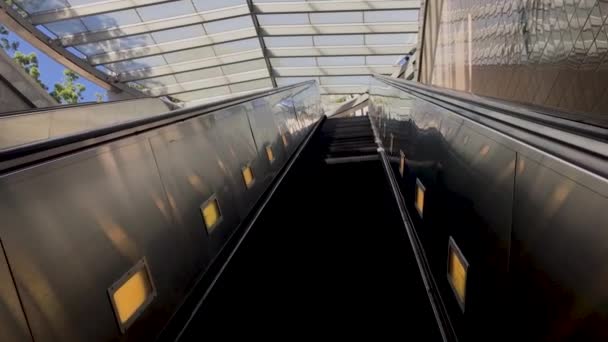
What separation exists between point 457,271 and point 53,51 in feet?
73.6

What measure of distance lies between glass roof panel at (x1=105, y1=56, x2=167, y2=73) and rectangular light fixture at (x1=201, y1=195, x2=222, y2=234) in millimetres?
20870

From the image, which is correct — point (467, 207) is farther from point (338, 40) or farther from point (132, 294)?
point (338, 40)

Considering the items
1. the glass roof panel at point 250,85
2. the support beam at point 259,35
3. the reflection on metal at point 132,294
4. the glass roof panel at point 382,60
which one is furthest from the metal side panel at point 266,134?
the glass roof panel at point 250,85

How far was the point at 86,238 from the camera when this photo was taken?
5.91 ft

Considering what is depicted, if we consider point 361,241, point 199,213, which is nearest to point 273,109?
point 361,241

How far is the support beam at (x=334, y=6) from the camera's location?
18.8 m

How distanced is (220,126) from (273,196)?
984 mm

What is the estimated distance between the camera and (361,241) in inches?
145

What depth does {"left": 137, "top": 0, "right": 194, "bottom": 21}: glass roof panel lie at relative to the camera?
1830 cm

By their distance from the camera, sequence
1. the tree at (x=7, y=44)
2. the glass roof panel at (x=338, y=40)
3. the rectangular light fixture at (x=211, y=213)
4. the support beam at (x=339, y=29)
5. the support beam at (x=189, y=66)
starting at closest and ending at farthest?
the rectangular light fixture at (x=211, y=213) < the support beam at (x=339, y=29) < the tree at (x=7, y=44) < the glass roof panel at (x=338, y=40) < the support beam at (x=189, y=66)

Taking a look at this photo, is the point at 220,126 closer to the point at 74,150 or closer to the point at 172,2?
the point at 74,150

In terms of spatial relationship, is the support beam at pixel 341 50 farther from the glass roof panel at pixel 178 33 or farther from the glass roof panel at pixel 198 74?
the glass roof panel at pixel 178 33

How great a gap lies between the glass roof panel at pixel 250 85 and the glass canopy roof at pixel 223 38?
0.25 meters

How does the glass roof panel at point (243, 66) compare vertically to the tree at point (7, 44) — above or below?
below
